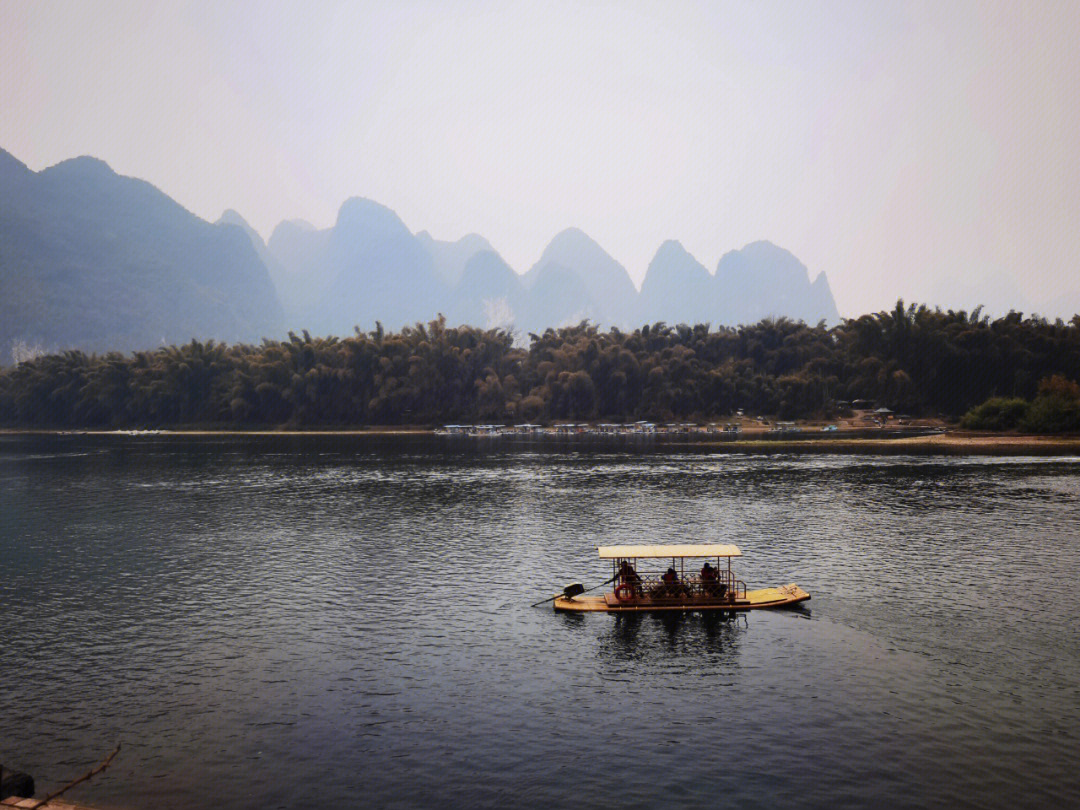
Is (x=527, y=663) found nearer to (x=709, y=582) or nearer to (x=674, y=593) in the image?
(x=674, y=593)

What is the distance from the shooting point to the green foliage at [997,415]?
163 metres

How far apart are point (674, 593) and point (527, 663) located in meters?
11.3

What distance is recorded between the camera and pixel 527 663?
1409 inches

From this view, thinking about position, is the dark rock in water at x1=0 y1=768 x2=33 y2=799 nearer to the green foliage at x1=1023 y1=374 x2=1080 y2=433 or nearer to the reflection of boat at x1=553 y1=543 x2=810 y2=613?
the reflection of boat at x1=553 y1=543 x2=810 y2=613

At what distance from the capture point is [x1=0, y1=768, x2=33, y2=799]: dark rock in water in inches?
778

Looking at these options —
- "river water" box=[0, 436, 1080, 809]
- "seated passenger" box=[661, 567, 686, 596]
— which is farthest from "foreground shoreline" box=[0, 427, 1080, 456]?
"seated passenger" box=[661, 567, 686, 596]

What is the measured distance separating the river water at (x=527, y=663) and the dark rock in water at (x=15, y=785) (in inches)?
150

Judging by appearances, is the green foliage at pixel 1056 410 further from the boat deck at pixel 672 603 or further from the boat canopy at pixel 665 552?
the boat canopy at pixel 665 552

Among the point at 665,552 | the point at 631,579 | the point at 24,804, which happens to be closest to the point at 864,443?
the point at 665,552

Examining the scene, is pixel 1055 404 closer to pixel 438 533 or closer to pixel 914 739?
pixel 438 533

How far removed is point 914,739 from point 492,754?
14.6 metres

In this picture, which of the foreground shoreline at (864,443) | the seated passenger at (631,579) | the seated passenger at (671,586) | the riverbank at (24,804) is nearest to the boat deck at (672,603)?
the seated passenger at (671,586)

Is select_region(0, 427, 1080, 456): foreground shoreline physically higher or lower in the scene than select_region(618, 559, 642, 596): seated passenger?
higher

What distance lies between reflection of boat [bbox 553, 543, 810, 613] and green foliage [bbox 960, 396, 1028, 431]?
5645 inches
